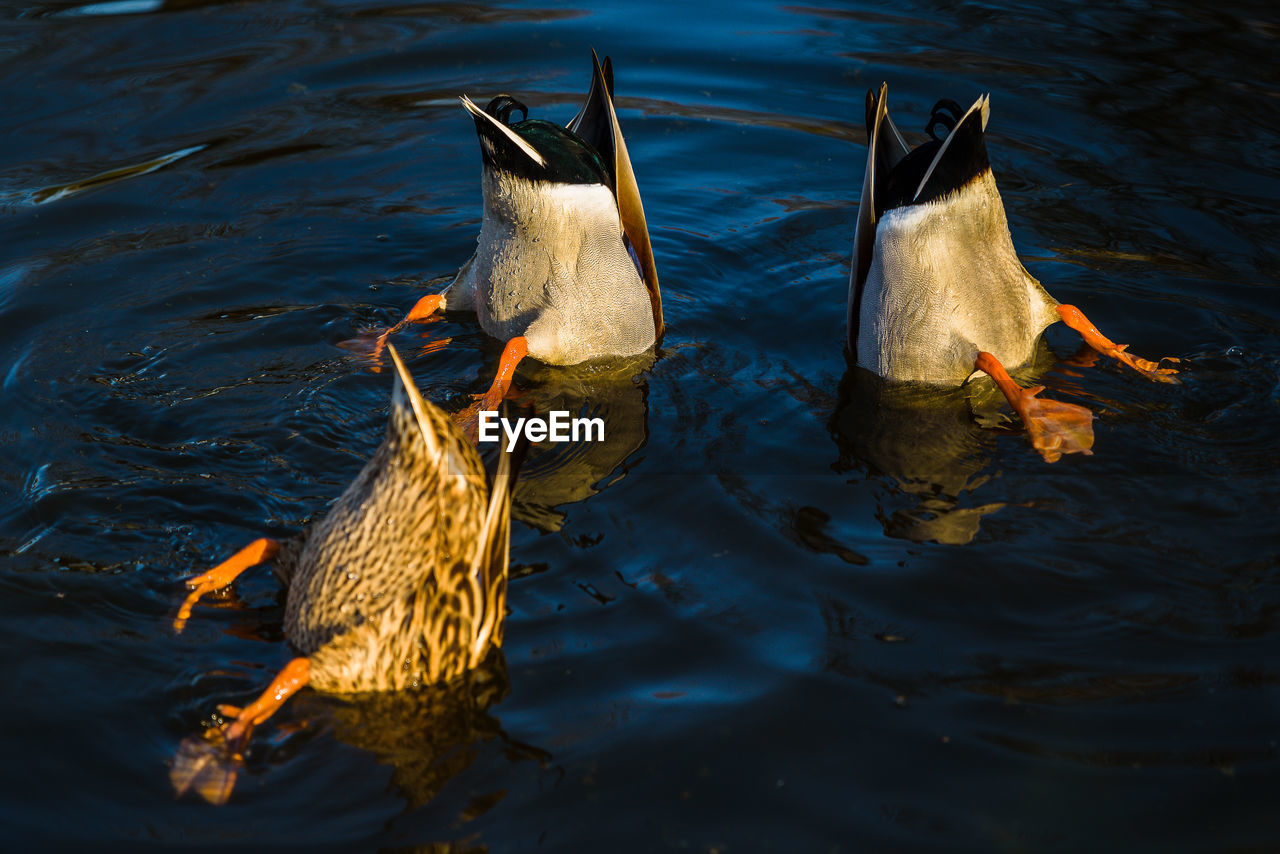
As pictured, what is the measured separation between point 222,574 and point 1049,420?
3.50m

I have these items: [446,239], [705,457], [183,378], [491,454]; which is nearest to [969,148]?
[705,457]

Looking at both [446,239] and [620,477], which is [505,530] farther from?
[446,239]

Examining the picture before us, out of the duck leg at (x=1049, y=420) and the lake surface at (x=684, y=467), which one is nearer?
the lake surface at (x=684, y=467)

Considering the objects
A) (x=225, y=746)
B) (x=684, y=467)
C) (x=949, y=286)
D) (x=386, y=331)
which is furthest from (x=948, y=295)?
(x=225, y=746)

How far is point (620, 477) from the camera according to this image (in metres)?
5.00

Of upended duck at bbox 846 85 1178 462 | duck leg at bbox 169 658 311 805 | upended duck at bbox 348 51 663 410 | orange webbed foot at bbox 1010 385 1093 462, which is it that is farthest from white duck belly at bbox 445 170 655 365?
duck leg at bbox 169 658 311 805

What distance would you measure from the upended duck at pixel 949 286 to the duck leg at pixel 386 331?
2160 mm

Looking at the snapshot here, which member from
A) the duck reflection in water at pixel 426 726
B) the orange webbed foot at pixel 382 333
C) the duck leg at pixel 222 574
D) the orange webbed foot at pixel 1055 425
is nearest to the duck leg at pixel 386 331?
the orange webbed foot at pixel 382 333

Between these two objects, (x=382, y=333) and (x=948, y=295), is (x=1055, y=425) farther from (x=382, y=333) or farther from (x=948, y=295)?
(x=382, y=333)

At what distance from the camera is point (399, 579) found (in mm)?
3609

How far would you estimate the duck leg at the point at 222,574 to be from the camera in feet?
13.0

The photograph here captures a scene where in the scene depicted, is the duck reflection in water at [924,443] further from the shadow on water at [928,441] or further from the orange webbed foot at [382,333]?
the orange webbed foot at [382,333]

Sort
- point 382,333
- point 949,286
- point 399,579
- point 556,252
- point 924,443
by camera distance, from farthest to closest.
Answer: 1. point 382,333
2. point 556,252
3. point 949,286
4. point 924,443
5. point 399,579

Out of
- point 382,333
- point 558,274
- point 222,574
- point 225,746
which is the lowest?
point 225,746
